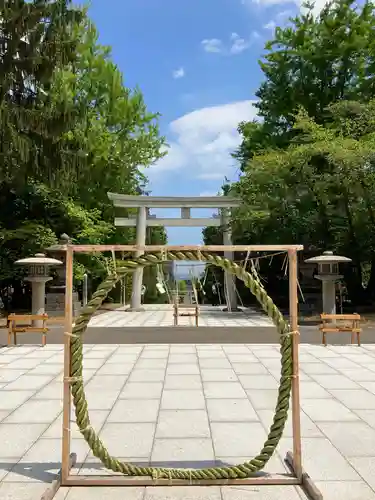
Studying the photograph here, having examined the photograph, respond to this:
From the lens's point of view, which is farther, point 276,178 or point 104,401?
point 276,178

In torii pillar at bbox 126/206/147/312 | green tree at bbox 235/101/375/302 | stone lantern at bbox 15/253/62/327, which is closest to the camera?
stone lantern at bbox 15/253/62/327

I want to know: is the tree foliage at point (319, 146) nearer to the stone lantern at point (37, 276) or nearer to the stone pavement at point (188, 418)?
the stone lantern at point (37, 276)

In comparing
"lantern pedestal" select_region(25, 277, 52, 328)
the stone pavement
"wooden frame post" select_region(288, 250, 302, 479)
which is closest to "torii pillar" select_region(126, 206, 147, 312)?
"lantern pedestal" select_region(25, 277, 52, 328)

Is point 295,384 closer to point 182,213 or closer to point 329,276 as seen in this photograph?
point 329,276

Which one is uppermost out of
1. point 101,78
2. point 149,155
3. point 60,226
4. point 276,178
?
point 101,78

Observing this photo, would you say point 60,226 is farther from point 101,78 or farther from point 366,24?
point 366,24

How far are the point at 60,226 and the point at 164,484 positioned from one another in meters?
16.0

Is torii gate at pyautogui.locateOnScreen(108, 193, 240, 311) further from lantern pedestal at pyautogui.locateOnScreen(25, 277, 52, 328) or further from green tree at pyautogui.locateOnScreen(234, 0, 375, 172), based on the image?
lantern pedestal at pyautogui.locateOnScreen(25, 277, 52, 328)

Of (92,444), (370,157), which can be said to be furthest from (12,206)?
(92,444)

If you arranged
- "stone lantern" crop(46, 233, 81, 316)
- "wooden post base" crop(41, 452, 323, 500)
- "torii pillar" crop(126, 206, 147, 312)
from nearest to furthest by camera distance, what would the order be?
1. "wooden post base" crop(41, 452, 323, 500)
2. "stone lantern" crop(46, 233, 81, 316)
3. "torii pillar" crop(126, 206, 147, 312)

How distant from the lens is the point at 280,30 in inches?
784

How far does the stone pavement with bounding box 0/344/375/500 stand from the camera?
282 cm

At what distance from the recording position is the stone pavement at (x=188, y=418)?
9.24 feet

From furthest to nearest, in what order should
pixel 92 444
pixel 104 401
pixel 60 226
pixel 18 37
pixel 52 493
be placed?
pixel 60 226 < pixel 18 37 < pixel 104 401 < pixel 92 444 < pixel 52 493
